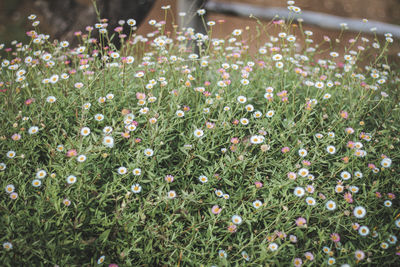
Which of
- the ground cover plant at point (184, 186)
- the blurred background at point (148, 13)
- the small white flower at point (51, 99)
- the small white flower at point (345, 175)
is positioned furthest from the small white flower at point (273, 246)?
the blurred background at point (148, 13)

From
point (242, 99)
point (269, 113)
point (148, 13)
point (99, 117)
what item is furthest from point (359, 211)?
point (148, 13)

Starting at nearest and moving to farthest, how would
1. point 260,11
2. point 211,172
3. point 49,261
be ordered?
point 49,261 → point 211,172 → point 260,11

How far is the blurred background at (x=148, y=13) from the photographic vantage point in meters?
3.32

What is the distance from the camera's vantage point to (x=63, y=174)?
5.49 feet

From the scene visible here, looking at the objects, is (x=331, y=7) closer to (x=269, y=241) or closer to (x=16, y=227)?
(x=269, y=241)

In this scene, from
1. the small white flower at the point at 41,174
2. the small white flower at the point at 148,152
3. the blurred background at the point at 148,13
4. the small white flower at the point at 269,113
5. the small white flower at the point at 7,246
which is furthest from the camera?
the blurred background at the point at 148,13

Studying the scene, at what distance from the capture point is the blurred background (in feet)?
10.9

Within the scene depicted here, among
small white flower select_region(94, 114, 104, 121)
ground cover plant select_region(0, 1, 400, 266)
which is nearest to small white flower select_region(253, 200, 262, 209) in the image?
ground cover plant select_region(0, 1, 400, 266)

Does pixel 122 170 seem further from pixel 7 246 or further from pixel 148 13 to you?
pixel 148 13

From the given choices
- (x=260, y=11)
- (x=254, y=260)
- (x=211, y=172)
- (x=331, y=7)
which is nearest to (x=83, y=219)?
(x=211, y=172)

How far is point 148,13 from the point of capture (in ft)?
12.1

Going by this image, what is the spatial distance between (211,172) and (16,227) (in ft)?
3.27

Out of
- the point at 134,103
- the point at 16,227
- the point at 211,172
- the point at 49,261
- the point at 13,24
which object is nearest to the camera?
the point at 49,261

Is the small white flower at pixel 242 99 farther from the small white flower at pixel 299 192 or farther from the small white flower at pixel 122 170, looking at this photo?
the small white flower at pixel 122 170
